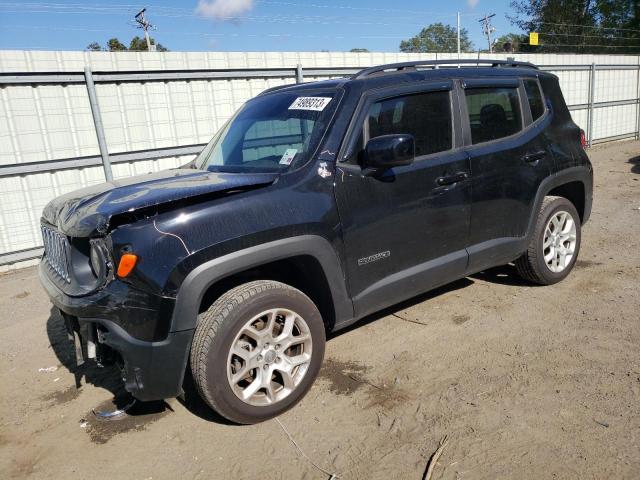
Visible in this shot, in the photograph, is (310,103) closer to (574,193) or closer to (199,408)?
(199,408)

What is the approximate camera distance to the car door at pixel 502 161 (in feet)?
12.9

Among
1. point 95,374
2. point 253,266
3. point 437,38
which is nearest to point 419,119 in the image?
point 253,266

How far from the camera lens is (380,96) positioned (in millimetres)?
3471

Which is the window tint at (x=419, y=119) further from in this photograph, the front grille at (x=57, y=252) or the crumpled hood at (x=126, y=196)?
the front grille at (x=57, y=252)

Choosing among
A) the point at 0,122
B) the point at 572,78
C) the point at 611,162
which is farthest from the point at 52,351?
the point at 572,78

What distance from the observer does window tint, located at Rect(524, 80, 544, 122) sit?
4.45 meters

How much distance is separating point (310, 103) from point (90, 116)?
16.1ft

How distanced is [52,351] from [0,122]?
3796mm

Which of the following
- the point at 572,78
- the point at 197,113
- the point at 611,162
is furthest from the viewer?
the point at 572,78

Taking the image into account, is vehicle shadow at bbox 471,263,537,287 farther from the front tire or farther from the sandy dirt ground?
the front tire

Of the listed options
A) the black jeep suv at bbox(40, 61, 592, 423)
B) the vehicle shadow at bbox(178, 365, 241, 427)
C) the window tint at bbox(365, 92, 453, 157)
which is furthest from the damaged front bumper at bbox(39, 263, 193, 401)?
the window tint at bbox(365, 92, 453, 157)

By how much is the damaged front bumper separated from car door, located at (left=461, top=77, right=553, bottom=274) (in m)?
2.34

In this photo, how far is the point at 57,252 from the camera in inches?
128

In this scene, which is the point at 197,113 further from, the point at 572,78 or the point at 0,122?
the point at 572,78
